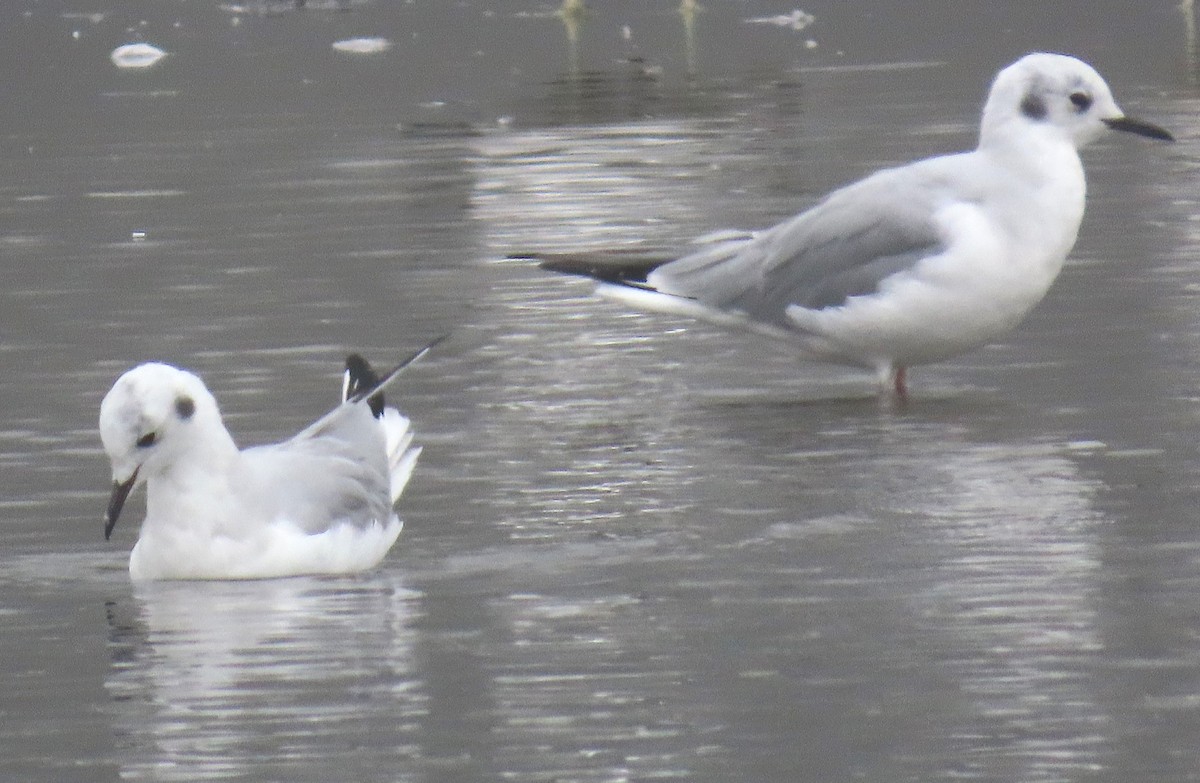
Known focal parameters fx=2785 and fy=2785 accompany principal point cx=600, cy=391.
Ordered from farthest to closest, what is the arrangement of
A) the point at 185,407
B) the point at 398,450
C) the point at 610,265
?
the point at 610,265 < the point at 398,450 < the point at 185,407

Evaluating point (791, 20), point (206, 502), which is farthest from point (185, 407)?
point (791, 20)

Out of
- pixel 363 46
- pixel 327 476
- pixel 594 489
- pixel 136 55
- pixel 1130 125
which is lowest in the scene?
pixel 363 46

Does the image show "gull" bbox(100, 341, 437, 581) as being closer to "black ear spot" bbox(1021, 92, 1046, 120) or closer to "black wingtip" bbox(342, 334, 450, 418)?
"black wingtip" bbox(342, 334, 450, 418)

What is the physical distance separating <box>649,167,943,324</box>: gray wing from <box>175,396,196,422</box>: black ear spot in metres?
3.01

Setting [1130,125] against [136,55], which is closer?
[1130,125]

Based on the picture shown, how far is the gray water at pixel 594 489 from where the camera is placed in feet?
18.2

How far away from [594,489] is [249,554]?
1.28 m

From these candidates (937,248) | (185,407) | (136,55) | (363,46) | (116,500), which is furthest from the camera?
(363,46)

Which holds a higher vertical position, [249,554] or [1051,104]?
[1051,104]

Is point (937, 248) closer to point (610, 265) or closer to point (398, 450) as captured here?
point (610, 265)

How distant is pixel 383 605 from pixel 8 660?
36.2 inches

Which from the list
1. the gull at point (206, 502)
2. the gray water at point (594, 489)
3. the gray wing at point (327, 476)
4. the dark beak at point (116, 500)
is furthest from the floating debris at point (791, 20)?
the dark beak at point (116, 500)

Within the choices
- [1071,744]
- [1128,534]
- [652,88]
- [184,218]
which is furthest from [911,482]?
[652,88]

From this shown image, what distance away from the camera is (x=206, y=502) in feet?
23.1
